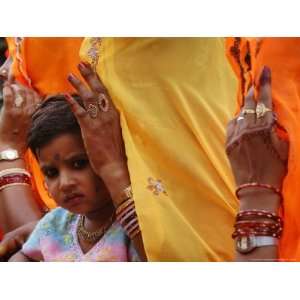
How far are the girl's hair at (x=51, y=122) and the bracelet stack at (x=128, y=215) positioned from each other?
0.67 feet

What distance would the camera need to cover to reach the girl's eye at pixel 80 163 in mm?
1805

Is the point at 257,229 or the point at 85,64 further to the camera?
the point at 85,64

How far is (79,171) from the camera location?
1.80 meters

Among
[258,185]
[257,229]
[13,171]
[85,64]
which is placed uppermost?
[85,64]

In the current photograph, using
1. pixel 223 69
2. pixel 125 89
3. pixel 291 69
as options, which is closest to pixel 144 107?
pixel 125 89

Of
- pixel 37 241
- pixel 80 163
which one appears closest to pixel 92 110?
pixel 80 163

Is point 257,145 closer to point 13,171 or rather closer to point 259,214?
point 259,214

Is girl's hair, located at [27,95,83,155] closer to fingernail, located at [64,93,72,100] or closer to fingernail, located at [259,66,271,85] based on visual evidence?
fingernail, located at [64,93,72,100]

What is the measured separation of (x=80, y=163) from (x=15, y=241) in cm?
27

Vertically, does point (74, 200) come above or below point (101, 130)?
below

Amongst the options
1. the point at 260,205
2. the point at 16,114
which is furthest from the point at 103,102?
the point at 260,205

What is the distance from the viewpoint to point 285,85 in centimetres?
180

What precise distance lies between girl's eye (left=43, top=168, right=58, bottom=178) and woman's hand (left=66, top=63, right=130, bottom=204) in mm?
96

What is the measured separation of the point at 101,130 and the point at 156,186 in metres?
0.20
